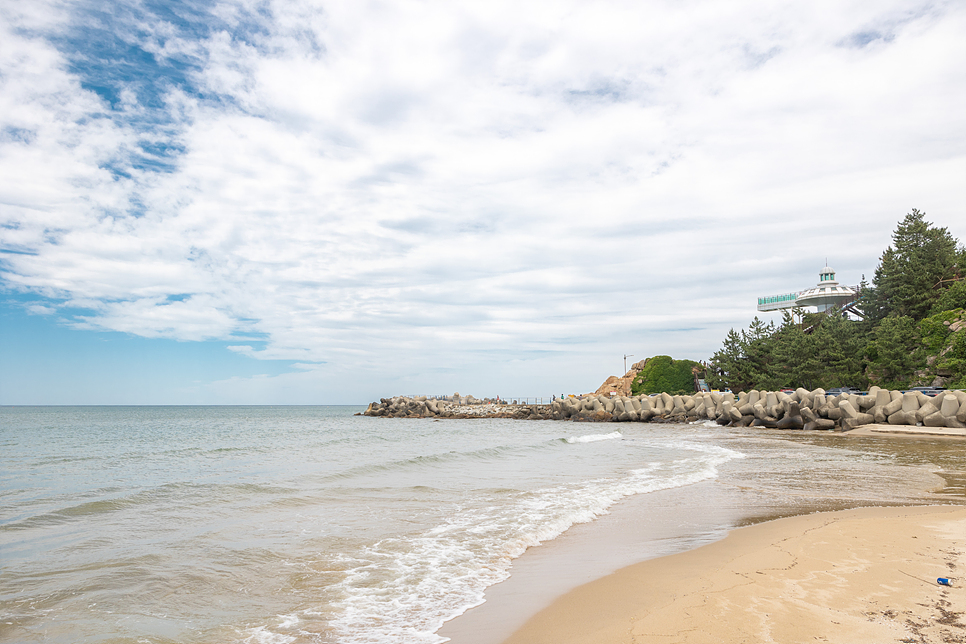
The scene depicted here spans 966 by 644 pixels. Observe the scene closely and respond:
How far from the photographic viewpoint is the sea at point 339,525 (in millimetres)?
4621

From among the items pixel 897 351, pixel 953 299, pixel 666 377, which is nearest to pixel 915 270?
pixel 953 299

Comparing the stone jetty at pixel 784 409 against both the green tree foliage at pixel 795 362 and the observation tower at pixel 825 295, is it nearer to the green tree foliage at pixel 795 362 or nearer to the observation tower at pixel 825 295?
the green tree foliage at pixel 795 362

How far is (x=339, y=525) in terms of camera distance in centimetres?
795

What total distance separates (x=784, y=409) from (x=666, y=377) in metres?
24.9

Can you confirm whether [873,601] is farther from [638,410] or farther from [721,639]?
[638,410]

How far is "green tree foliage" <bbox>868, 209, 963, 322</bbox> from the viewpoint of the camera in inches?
1494

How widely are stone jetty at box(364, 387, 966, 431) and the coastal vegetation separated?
17.6 feet

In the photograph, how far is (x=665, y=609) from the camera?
4.23 meters

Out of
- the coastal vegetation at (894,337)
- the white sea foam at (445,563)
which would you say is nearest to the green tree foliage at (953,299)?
the coastal vegetation at (894,337)

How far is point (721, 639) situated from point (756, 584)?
146cm

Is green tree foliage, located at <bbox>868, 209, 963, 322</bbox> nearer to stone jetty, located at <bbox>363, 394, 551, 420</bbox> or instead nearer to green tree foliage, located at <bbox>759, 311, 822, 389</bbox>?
green tree foliage, located at <bbox>759, 311, 822, 389</bbox>

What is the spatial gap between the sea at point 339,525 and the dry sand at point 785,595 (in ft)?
2.64

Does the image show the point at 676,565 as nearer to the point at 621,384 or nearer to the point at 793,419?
the point at 793,419

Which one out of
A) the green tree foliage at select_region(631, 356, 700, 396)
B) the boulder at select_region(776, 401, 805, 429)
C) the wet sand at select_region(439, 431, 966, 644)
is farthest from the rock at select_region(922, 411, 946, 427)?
the green tree foliage at select_region(631, 356, 700, 396)
